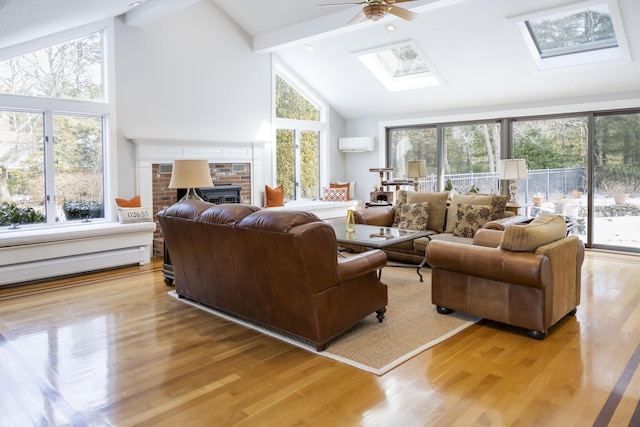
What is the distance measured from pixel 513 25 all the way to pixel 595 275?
3.10 metres

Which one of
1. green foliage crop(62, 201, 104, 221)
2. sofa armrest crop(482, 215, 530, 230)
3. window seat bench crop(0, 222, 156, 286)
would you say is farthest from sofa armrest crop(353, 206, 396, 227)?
green foliage crop(62, 201, 104, 221)

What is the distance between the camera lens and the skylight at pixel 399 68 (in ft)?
24.9

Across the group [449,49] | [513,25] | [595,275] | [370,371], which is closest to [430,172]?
[449,49]

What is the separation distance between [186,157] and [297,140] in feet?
8.40

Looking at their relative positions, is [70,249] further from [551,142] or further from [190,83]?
[551,142]

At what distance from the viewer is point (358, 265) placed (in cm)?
343

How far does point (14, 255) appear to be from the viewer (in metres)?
5.07

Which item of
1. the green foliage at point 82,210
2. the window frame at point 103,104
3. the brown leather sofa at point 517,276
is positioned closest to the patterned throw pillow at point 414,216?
the brown leather sofa at point 517,276

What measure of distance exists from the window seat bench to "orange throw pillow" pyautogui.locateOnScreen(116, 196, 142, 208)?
0.27 m

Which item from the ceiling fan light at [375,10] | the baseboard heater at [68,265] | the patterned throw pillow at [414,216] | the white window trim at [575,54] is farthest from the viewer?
the patterned throw pillow at [414,216]

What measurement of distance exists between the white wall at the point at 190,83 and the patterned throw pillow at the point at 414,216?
3137mm

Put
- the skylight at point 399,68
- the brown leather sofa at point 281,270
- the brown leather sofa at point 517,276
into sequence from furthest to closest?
the skylight at point 399,68 < the brown leather sofa at point 517,276 < the brown leather sofa at point 281,270

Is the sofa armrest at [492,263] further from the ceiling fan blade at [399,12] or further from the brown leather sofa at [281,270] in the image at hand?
the ceiling fan blade at [399,12]

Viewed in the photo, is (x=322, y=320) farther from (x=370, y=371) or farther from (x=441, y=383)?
(x=441, y=383)
